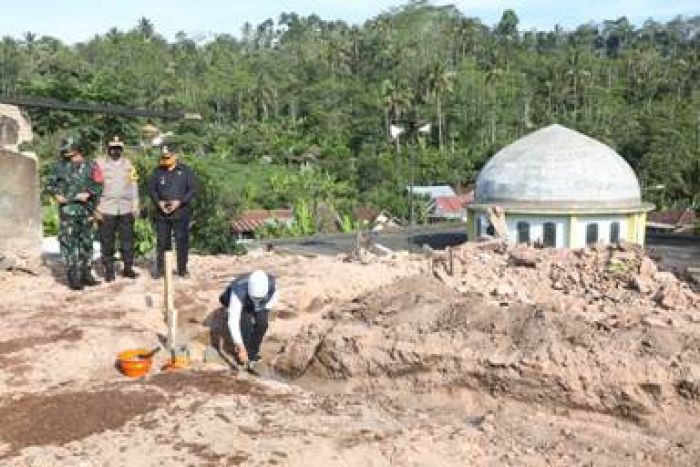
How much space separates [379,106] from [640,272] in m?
52.9

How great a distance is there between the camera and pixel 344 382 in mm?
8602

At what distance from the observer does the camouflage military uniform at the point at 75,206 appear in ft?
30.6

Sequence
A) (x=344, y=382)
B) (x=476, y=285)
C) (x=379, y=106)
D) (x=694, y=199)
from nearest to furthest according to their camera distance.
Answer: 1. (x=344, y=382)
2. (x=476, y=285)
3. (x=694, y=199)
4. (x=379, y=106)

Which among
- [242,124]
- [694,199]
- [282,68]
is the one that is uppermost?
[282,68]

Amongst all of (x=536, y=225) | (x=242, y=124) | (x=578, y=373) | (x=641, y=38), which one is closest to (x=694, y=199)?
(x=536, y=225)

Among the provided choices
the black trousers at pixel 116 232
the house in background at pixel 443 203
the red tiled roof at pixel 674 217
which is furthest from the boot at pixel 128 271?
the red tiled roof at pixel 674 217

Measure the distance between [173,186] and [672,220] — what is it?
37.7 meters

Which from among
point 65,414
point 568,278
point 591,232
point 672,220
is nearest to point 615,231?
point 591,232

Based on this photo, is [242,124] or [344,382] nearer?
[344,382]

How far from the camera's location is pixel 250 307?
27.2 feet

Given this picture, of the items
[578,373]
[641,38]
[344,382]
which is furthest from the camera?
[641,38]

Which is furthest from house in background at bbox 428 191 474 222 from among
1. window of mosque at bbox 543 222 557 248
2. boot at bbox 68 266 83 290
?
boot at bbox 68 266 83 290

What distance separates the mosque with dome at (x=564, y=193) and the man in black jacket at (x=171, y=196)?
663 inches

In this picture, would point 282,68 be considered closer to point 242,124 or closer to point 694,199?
point 242,124
